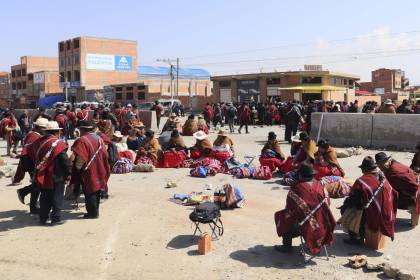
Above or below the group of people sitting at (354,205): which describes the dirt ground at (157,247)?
below

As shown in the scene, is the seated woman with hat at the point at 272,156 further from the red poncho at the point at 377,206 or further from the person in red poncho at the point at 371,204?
the red poncho at the point at 377,206

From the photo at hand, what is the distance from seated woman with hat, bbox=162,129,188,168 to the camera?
44.5ft

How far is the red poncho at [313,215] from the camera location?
6.03 meters

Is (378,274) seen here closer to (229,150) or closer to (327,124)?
(229,150)

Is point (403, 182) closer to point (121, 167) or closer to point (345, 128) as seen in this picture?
point (121, 167)

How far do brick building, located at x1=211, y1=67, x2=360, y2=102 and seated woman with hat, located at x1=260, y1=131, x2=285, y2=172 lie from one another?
32485mm

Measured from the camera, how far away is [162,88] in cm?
6962

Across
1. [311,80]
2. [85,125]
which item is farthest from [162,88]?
[85,125]

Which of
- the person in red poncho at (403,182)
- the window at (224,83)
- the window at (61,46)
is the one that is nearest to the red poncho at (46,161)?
the person in red poncho at (403,182)

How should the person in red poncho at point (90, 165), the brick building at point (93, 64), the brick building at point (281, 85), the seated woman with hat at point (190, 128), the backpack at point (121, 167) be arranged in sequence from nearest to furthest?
the person in red poncho at point (90, 165)
the backpack at point (121, 167)
the seated woman with hat at point (190, 128)
the brick building at point (281, 85)
the brick building at point (93, 64)

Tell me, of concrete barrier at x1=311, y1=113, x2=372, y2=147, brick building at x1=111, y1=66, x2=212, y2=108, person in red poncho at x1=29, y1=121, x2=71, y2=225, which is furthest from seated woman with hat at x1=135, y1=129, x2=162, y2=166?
brick building at x1=111, y1=66, x2=212, y2=108

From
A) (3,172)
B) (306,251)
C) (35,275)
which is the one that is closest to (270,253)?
(306,251)

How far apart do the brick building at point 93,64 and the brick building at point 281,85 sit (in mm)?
30363

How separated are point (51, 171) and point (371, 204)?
4623mm
